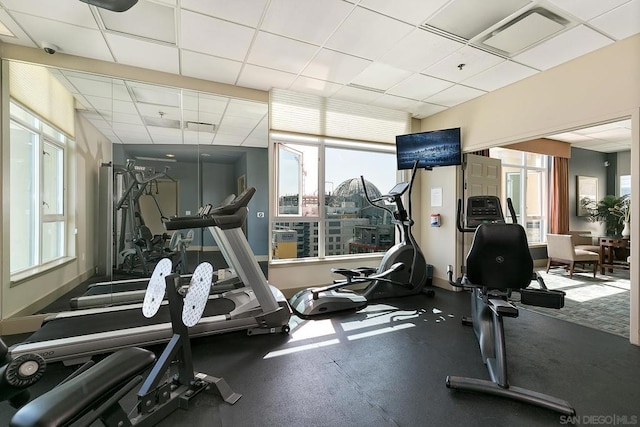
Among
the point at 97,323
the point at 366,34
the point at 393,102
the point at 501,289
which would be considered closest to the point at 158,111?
the point at 97,323

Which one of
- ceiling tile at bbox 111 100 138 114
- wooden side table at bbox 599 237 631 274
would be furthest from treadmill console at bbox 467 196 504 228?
wooden side table at bbox 599 237 631 274

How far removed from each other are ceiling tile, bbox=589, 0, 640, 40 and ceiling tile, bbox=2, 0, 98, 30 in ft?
14.9

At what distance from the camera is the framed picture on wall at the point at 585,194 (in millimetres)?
7363

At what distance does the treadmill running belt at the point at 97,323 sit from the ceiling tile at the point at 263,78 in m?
2.84

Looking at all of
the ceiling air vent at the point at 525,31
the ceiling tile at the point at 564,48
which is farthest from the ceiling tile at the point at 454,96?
the ceiling air vent at the point at 525,31

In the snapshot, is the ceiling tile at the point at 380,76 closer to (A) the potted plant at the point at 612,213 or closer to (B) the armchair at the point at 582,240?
(B) the armchair at the point at 582,240

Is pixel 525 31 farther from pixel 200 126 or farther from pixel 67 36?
pixel 67 36

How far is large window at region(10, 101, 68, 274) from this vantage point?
10.3ft

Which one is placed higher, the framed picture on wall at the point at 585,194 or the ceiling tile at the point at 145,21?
the ceiling tile at the point at 145,21

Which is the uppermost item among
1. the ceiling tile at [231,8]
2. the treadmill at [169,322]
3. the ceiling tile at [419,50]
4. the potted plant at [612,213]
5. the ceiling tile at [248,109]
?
the ceiling tile at [419,50]

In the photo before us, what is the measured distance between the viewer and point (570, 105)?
327cm

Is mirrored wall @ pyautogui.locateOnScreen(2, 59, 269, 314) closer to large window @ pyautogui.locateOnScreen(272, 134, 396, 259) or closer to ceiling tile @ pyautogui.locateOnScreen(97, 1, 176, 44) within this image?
large window @ pyautogui.locateOnScreen(272, 134, 396, 259)

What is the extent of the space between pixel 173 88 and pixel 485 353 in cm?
448

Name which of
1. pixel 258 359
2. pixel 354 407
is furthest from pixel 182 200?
pixel 354 407
